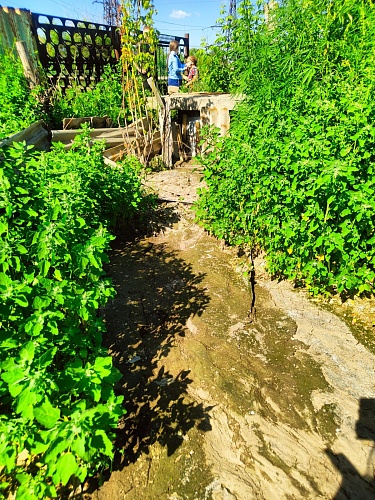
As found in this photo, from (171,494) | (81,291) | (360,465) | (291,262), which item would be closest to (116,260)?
(291,262)

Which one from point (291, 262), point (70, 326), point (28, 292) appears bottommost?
point (291, 262)

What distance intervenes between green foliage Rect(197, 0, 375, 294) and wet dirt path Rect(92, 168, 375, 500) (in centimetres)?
57

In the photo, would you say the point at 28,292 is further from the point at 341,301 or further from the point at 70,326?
the point at 341,301

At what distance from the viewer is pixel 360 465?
207cm

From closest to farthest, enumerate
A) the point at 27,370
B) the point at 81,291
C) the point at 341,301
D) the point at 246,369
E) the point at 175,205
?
the point at 27,370 → the point at 81,291 → the point at 246,369 → the point at 341,301 → the point at 175,205

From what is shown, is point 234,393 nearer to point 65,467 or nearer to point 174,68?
point 65,467

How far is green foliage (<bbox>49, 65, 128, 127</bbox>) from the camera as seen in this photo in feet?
24.9

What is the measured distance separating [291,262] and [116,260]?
7.25 feet

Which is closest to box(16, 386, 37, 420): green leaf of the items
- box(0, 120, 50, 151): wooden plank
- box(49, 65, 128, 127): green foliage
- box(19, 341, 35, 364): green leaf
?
box(19, 341, 35, 364): green leaf

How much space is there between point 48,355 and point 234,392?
157 centimetres

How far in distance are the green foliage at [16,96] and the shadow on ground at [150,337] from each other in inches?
118

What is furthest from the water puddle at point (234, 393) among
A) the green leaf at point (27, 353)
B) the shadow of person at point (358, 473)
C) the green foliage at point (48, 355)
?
the green leaf at point (27, 353)

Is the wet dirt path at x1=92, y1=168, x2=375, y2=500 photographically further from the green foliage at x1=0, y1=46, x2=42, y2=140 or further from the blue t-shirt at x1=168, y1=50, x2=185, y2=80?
the blue t-shirt at x1=168, y1=50, x2=185, y2=80

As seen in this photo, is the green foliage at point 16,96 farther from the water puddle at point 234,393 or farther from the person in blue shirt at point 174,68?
the water puddle at point 234,393
